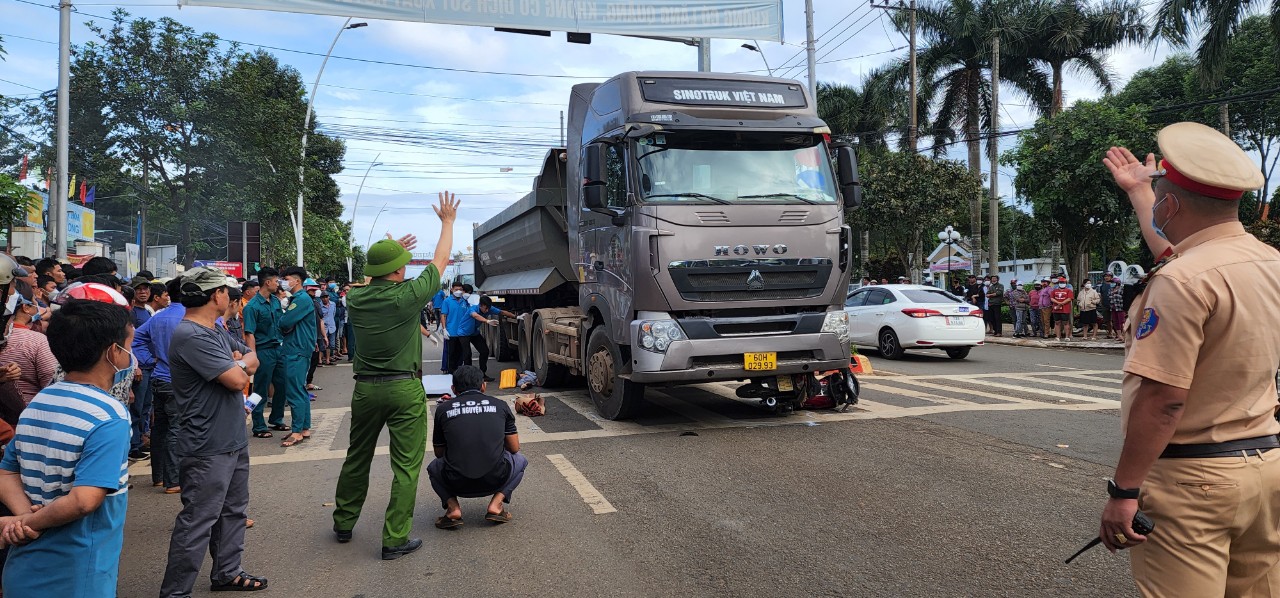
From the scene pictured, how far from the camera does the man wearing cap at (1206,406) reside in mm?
2312

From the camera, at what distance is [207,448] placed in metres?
4.23

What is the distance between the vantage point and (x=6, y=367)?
15.7ft

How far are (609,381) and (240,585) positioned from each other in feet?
16.1

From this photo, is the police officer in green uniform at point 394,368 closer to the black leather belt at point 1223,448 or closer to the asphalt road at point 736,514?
the asphalt road at point 736,514

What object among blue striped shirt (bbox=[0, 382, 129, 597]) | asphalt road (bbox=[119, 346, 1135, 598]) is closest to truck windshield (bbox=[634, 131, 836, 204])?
asphalt road (bbox=[119, 346, 1135, 598])

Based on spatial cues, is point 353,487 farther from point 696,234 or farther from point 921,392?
point 921,392

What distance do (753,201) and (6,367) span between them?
19.8 ft

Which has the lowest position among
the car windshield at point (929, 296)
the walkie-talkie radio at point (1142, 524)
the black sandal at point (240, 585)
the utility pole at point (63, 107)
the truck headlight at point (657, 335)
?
the black sandal at point (240, 585)

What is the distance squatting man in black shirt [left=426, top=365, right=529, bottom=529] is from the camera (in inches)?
211

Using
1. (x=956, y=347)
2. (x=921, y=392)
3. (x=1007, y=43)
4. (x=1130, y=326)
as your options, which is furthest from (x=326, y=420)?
(x=1007, y=43)

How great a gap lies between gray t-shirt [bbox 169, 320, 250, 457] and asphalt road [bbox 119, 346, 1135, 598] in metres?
0.87

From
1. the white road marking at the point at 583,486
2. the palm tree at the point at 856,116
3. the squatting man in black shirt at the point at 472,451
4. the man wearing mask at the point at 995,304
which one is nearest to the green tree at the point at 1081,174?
the man wearing mask at the point at 995,304

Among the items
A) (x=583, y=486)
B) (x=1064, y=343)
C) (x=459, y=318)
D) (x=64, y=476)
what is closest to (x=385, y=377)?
(x=583, y=486)

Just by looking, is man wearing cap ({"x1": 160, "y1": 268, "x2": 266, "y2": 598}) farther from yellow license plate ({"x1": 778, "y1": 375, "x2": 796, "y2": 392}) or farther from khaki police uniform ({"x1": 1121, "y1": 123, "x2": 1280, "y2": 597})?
yellow license plate ({"x1": 778, "y1": 375, "x2": 796, "y2": 392})
